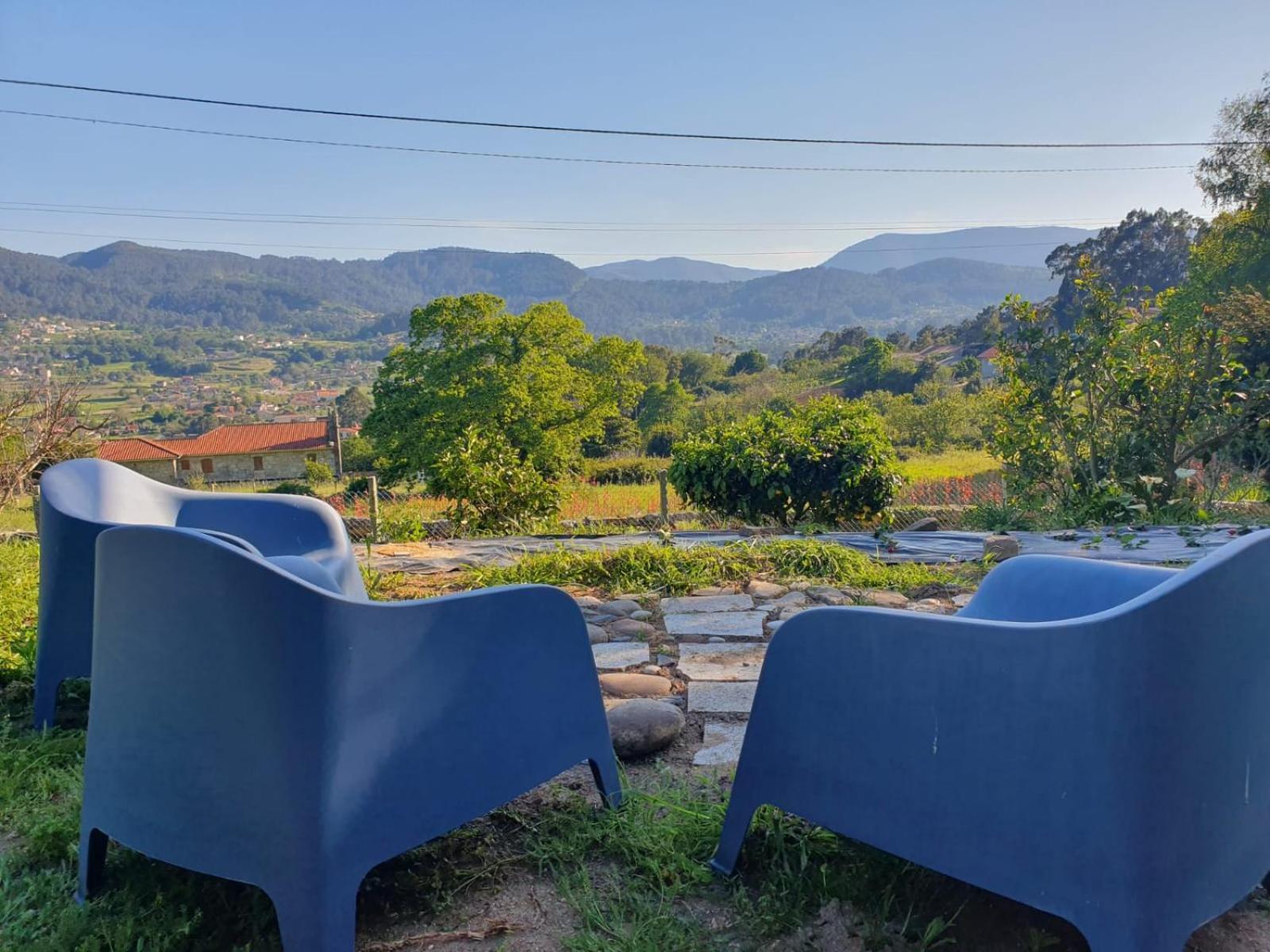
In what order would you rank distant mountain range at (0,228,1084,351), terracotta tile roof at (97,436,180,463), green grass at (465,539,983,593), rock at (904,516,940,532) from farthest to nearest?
1. distant mountain range at (0,228,1084,351)
2. terracotta tile roof at (97,436,180,463)
3. rock at (904,516,940,532)
4. green grass at (465,539,983,593)

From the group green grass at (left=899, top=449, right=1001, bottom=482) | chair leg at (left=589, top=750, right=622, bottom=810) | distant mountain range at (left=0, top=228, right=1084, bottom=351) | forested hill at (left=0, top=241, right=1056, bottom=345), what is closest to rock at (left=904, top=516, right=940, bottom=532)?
chair leg at (left=589, top=750, right=622, bottom=810)

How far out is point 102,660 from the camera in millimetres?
1470

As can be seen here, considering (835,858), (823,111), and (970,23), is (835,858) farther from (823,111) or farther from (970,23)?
(823,111)

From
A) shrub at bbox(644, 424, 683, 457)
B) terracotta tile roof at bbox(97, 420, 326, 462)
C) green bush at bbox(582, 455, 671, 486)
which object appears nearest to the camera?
green bush at bbox(582, 455, 671, 486)

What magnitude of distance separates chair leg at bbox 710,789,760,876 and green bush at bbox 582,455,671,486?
23630mm

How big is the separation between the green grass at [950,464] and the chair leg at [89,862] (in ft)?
52.0

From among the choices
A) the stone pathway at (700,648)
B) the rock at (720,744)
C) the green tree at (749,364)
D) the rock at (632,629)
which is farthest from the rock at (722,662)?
the green tree at (749,364)

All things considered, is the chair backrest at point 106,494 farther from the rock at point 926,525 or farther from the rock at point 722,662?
the rock at point 926,525

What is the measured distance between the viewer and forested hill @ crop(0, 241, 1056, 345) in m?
78.5

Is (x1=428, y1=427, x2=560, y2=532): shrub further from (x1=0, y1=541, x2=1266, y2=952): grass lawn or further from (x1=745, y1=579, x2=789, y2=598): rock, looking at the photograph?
(x1=0, y1=541, x2=1266, y2=952): grass lawn

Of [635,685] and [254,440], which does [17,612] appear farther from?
[254,440]

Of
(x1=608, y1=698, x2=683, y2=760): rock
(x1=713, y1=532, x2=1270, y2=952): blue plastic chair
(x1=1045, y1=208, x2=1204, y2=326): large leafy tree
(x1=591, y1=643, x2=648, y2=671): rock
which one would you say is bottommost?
(x1=591, y1=643, x2=648, y2=671): rock

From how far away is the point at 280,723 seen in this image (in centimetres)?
128

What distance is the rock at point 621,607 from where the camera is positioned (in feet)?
12.3
